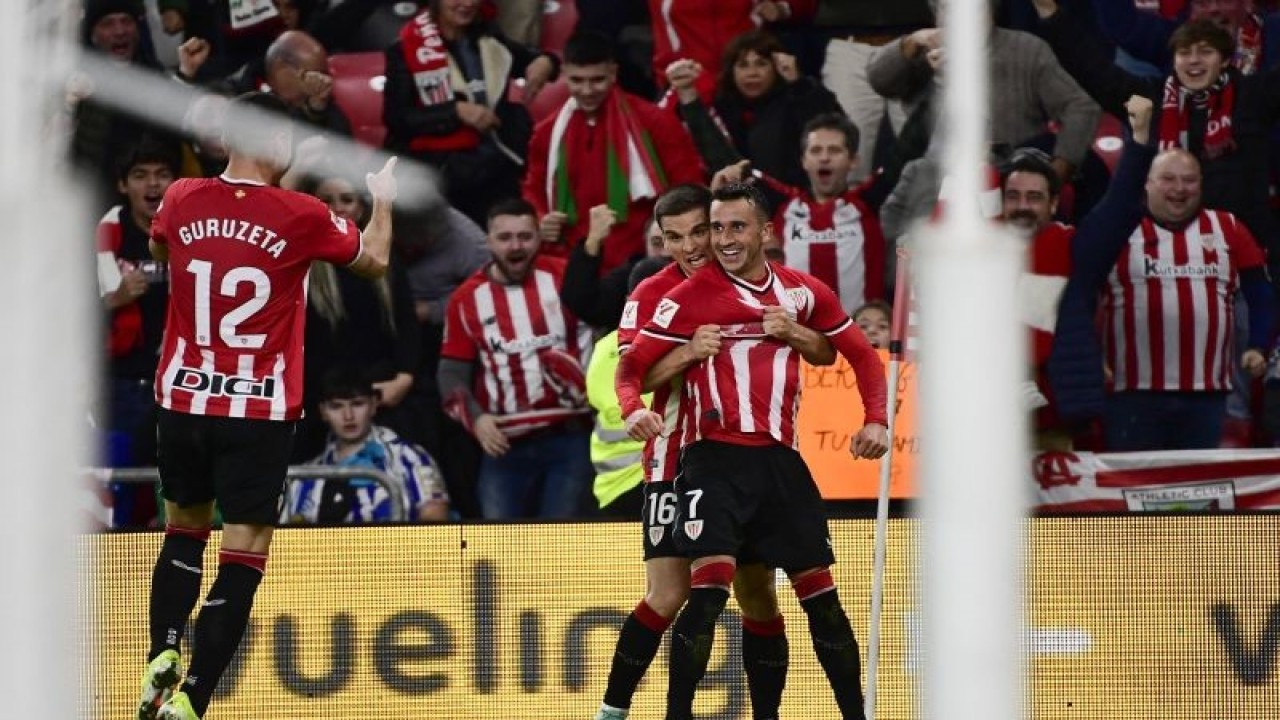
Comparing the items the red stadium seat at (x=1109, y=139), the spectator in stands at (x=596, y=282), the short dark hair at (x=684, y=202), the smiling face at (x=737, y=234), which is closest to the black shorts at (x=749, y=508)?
the smiling face at (x=737, y=234)

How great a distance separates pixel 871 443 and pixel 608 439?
197cm

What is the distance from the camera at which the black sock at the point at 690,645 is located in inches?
291

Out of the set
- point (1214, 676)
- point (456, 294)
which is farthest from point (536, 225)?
point (1214, 676)

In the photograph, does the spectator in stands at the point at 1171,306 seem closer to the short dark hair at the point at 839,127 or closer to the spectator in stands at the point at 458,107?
the short dark hair at the point at 839,127

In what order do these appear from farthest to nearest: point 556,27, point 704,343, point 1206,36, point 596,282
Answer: point 556,27 < point 1206,36 < point 596,282 < point 704,343

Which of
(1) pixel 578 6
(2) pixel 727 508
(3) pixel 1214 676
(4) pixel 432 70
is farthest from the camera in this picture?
(1) pixel 578 6

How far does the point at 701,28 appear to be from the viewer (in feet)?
36.8

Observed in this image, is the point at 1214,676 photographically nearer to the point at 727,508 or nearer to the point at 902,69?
the point at 727,508

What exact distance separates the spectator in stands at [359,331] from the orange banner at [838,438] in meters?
2.01

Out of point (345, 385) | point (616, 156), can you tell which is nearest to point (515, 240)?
point (616, 156)

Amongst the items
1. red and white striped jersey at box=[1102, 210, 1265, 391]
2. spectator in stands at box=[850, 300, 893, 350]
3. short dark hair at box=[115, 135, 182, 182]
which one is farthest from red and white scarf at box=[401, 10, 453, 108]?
red and white striped jersey at box=[1102, 210, 1265, 391]

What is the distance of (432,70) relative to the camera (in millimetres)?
11055

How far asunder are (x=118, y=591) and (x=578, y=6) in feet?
14.3

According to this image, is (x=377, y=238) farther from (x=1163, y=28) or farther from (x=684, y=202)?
(x=1163, y=28)
